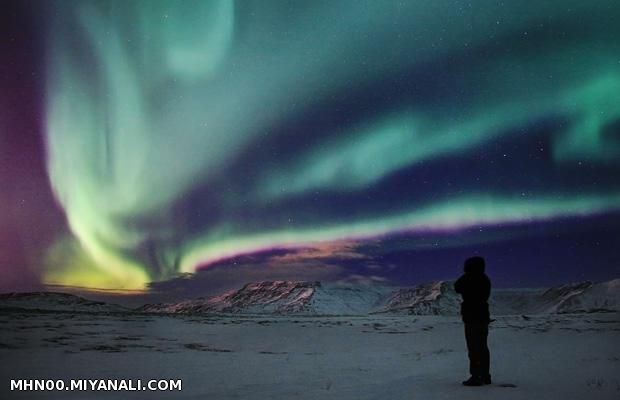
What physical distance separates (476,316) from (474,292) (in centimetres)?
49

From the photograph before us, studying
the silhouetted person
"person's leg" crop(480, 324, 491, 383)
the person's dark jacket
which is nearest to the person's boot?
the silhouetted person

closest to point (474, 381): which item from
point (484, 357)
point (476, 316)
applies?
point (484, 357)

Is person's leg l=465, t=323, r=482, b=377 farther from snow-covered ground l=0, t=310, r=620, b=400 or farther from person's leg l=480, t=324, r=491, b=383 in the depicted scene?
snow-covered ground l=0, t=310, r=620, b=400

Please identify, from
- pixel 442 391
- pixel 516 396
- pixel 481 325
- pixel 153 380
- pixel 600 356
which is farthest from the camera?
pixel 600 356

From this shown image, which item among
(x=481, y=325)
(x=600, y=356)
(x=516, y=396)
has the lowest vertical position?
(x=600, y=356)

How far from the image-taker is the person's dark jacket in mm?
10359

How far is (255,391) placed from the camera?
973cm

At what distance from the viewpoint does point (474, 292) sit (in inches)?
413

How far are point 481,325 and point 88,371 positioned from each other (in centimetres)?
959

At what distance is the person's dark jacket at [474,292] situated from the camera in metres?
10.4

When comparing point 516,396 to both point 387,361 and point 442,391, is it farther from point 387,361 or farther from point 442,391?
point 387,361

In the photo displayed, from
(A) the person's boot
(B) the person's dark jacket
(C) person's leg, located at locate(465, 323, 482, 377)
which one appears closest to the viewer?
(A) the person's boot

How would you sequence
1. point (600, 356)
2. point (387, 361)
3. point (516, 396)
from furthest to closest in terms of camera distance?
1. point (600, 356)
2. point (387, 361)
3. point (516, 396)

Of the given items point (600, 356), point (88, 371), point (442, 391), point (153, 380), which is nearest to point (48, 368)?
point (88, 371)
